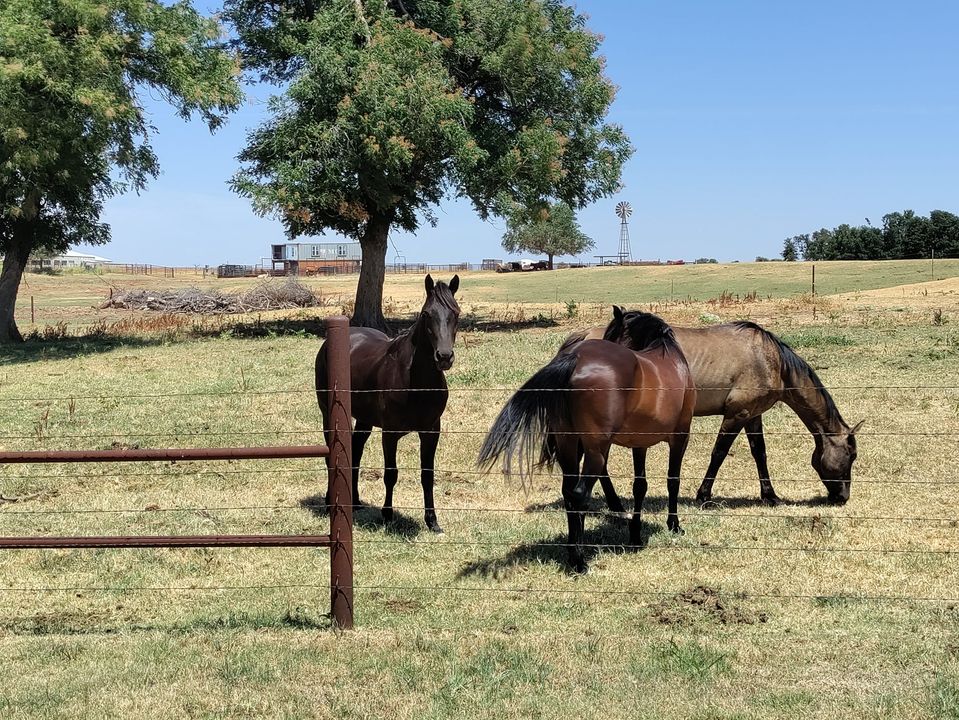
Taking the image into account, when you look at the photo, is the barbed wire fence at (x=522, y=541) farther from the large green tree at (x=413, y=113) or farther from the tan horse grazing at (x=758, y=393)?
the large green tree at (x=413, y=113)

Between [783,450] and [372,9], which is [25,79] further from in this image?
[783,450]

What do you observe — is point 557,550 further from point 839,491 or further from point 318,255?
point 318,255

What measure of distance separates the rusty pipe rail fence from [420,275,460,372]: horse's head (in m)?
2.42

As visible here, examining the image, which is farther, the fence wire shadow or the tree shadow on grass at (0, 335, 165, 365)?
the tree shadow on grass at (0, 335, 165, 365)

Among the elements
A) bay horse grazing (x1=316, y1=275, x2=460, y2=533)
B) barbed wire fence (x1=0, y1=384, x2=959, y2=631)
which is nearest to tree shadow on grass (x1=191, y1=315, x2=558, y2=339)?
barbed wire fence (x1=0, y1=384, x2=959, y2=631)

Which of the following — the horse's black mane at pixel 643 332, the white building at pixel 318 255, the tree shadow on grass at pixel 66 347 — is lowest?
the tree shadow on grass at pixel 66 347

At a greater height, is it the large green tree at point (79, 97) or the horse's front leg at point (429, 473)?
the large green tree at point (79, 97)

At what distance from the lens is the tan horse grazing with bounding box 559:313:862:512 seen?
10.3 metres

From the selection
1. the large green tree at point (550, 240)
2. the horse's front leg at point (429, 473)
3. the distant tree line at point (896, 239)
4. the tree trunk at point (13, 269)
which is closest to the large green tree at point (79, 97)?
the tree trunk at point (13, 269)

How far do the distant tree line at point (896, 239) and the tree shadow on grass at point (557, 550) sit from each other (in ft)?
226

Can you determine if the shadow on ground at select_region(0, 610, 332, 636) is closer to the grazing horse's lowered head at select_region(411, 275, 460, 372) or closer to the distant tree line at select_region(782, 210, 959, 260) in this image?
the grazing horse's lowered head at select_region(411, 275, 460, 372)

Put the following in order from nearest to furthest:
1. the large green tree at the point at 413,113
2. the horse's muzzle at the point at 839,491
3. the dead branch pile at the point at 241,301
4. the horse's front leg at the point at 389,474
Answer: the horse's front leg at the point at 389,474, the horse's muzzle at the point at 839,491, the large green tree at the point at 413,113, the dead branch pile at the point at 241,301

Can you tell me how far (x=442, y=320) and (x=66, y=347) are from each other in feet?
61.6

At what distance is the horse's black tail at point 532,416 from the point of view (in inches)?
306
